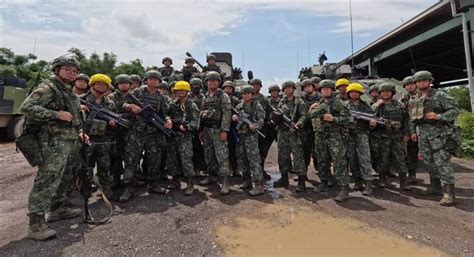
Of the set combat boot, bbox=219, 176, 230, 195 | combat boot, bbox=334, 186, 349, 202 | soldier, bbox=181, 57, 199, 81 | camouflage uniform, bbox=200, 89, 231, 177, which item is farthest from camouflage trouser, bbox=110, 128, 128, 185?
combat boot, bbox=334, 186, 349, 202

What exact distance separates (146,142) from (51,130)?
1.76 meters

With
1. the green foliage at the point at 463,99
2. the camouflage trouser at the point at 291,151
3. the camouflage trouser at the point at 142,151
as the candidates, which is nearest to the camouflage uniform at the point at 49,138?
the camouflage trouser at the point at 142,151

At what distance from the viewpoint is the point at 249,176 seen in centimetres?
618

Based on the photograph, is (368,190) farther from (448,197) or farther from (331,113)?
(331,113)

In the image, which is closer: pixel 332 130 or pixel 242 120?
pixel 332 130

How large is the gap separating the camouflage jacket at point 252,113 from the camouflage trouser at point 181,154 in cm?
98

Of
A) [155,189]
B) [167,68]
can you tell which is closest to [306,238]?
[155,189]

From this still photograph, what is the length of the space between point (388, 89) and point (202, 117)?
3560mm

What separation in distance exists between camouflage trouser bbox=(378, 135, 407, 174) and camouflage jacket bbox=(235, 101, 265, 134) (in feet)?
7.78

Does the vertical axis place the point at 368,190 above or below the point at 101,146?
below

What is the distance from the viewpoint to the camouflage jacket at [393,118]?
612 centimetres

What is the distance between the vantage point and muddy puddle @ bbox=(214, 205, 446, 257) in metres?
3.53

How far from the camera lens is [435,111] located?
5.41m

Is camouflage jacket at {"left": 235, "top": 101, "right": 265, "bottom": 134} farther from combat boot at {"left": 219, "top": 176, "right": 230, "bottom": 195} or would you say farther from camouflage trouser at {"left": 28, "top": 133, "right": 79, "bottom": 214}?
camouflage trouser at {"left": 28, "top": 133, "right": 79, "bottom": 214}
